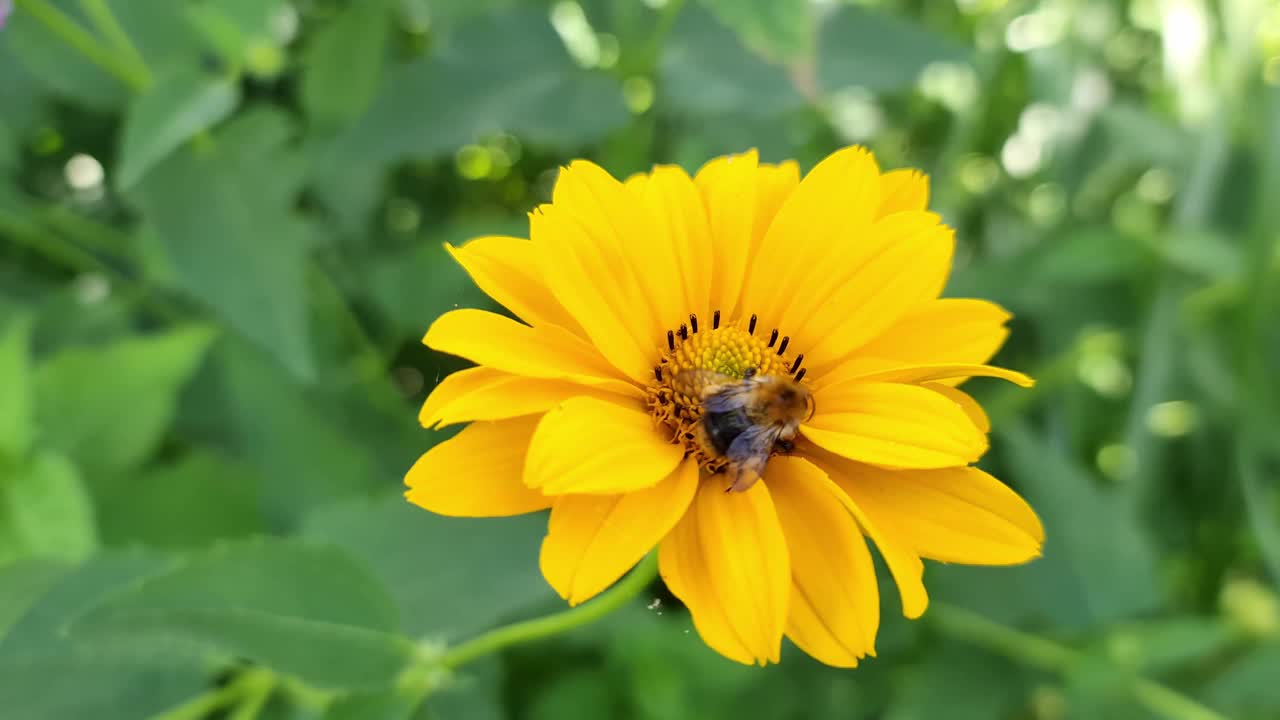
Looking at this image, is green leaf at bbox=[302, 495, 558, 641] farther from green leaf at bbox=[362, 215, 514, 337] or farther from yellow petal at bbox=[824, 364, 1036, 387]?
yellow petal at bbox=[824, 364, 1036, 387]

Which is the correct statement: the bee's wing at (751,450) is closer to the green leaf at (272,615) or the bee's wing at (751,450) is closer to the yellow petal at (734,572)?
the yellow petal at (734,572)

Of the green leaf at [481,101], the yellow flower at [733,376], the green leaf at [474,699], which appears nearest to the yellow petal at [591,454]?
the yellow flower at [733,376]

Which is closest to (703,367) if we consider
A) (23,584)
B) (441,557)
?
(441,557)

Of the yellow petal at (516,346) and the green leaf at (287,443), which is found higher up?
the green leaf at (287,443)

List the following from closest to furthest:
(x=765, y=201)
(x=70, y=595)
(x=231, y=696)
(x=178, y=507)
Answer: (x=765, y=201), (x=70, y=595), (x=231, y=696), (x=178, y=507)

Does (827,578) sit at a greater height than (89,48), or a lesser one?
lesser

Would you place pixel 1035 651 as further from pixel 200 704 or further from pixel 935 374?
pixel 200 704

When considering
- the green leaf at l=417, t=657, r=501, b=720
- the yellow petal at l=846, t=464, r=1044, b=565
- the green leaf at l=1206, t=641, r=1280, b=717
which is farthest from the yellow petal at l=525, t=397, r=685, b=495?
the green leaf at l=1206, t=641, r=1280, b=717
